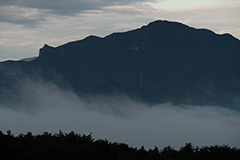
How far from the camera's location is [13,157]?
229 feet

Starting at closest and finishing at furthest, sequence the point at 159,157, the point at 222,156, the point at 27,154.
→ the point at 27,154 < the point at 159,157 < the point at 222,156

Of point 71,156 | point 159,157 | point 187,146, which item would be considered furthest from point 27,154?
point 187,146

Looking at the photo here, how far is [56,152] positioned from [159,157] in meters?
17.0

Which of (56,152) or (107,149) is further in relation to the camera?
(107,149)

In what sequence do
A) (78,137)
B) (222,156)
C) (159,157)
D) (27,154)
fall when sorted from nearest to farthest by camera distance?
(27,154)
(159,157)
(222,156)
(78,137)

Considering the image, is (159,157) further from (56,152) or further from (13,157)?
(13,157)

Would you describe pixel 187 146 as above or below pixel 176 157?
above

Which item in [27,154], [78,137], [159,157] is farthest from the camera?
[78,137]

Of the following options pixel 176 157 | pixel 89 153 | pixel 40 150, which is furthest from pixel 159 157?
pixel 40 150

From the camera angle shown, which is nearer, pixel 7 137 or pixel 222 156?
pixel 7 137

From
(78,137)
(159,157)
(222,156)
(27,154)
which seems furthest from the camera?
(78,137)

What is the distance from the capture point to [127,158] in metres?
71.4

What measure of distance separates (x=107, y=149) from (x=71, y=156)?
13.4 metres

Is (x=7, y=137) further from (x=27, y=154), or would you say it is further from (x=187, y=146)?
(x=187, y=146)
